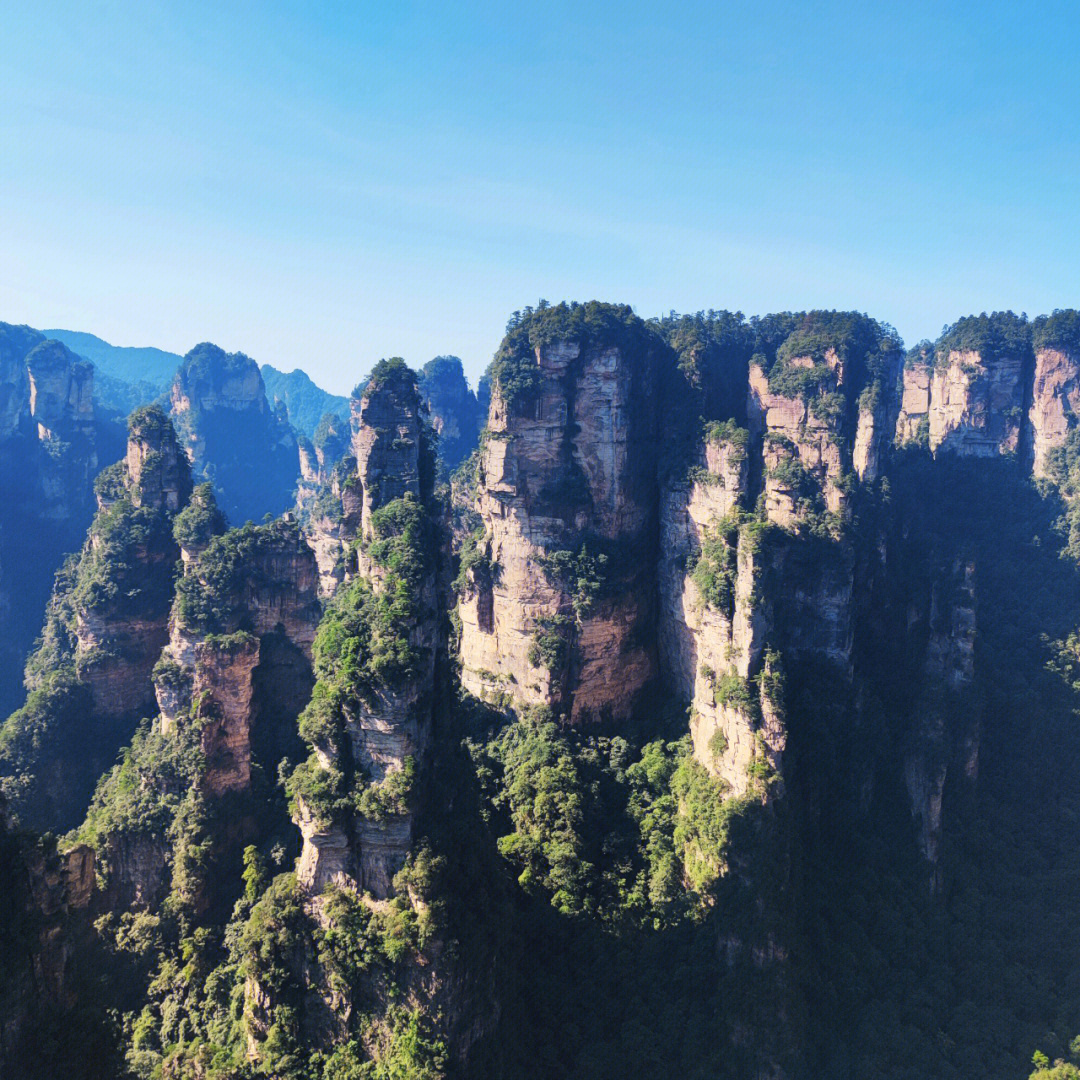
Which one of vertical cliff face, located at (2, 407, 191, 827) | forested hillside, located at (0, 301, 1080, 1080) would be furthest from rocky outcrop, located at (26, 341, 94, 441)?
vertical cliff face, located at (2, 407, 191, 827)

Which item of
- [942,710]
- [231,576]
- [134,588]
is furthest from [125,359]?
[942,710]

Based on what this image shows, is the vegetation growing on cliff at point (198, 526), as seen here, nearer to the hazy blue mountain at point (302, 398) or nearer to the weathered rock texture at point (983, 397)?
the weathered rock texture at point (983, 397)

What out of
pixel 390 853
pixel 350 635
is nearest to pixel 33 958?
pixel 390 853

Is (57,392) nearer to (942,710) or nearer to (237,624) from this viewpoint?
(237,624)

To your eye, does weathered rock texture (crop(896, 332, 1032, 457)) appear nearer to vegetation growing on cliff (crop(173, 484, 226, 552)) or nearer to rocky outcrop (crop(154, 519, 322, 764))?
rocky outcrop (crop(154, 519, 322, 764))

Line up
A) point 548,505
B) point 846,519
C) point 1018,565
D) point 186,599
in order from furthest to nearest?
1. point 1018,565
2. point 548,505
3. point 846,519
4. point 186,599

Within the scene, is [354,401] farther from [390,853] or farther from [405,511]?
[390,853]
